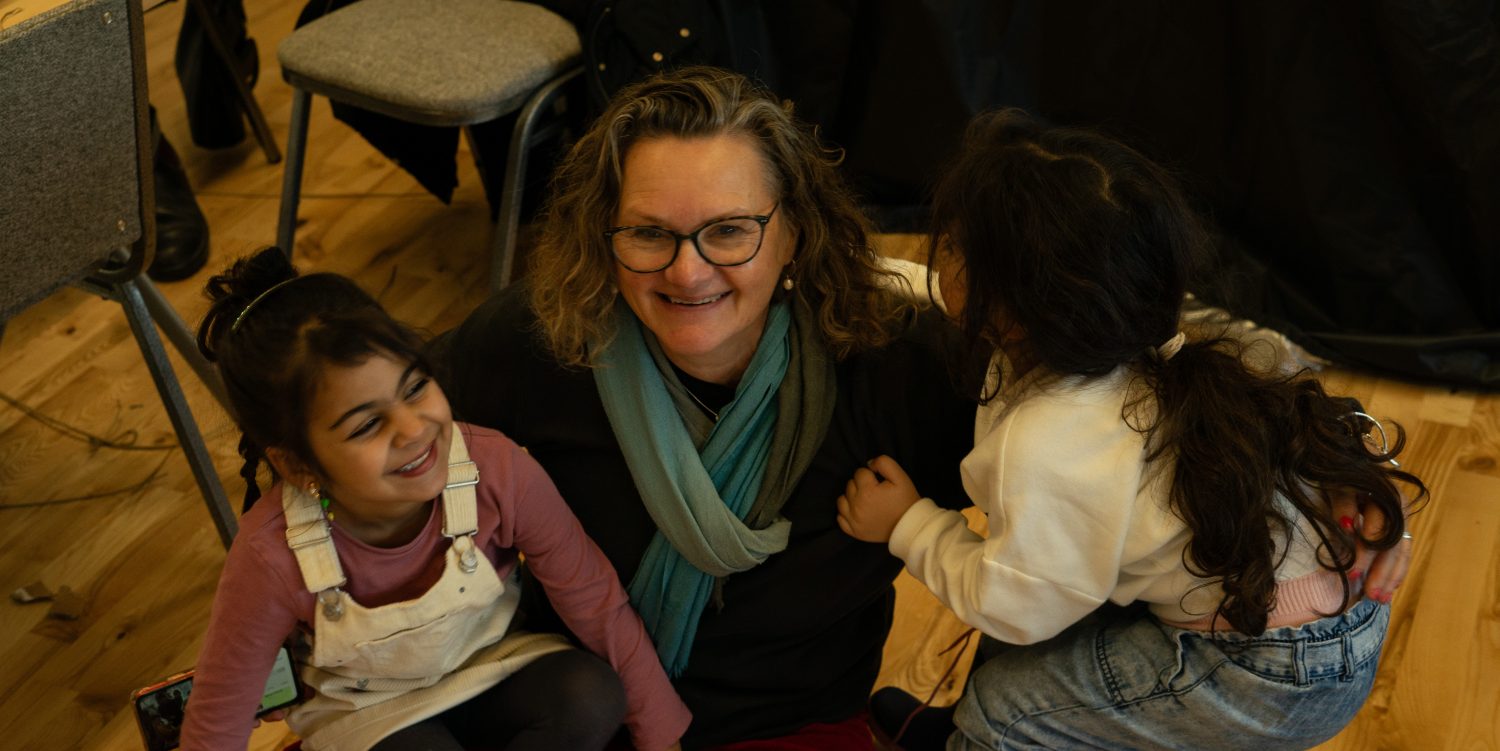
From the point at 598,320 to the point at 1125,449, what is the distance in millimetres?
522

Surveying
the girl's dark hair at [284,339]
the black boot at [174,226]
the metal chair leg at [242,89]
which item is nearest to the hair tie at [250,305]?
the girl's dark hair at [284,339]

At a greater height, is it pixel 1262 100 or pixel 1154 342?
pixel 1154 342

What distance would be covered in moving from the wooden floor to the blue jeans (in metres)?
0.48

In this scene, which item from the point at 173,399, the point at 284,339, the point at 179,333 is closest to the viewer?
the point at 284,339

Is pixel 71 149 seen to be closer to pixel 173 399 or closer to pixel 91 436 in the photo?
pixel 173 399

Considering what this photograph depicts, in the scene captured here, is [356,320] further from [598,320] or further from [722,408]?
[722,408]

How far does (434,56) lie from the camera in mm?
2174

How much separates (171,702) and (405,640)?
28 centimetres

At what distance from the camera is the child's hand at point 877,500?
1290mm

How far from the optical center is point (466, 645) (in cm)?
133

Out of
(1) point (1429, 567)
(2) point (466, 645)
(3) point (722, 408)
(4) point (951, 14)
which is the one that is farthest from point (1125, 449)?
(4) point (951, 14)

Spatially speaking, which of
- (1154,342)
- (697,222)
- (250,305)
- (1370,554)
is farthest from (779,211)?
(1370,554)

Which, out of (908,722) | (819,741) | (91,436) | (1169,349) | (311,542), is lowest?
(91,436)

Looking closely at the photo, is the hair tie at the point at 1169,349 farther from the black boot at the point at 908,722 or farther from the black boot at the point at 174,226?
the black boot at the point at 174,226
